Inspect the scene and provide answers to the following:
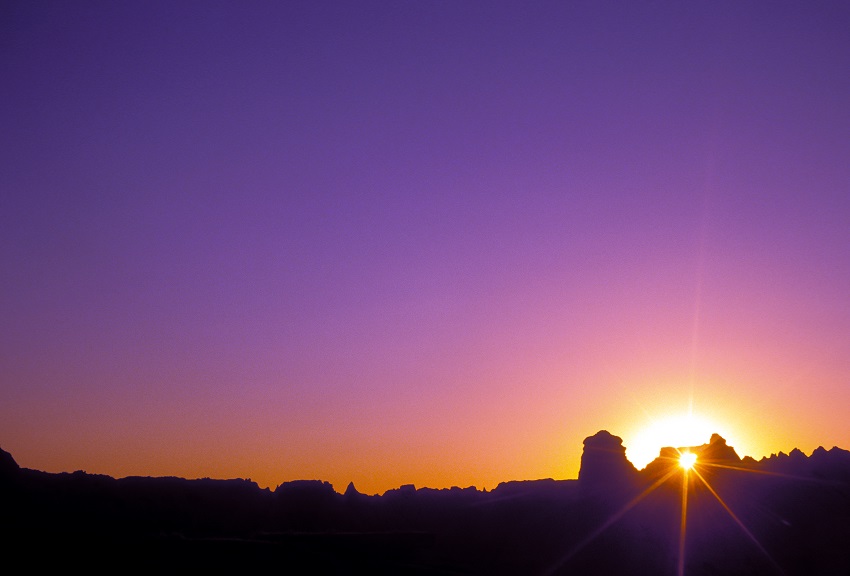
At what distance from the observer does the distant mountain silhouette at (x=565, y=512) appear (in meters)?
31.3

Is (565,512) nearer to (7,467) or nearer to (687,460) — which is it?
(687,460)

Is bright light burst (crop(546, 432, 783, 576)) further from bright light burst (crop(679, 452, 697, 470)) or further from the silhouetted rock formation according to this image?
the silhouetted rock formation

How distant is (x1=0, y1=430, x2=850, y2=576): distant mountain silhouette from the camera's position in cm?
3128

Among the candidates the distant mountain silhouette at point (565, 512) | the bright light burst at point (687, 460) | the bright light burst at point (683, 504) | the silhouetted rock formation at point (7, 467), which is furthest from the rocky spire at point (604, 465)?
the silhouetted rock formation at point (7, 467)

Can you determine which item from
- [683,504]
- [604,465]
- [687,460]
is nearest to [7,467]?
[604,465]

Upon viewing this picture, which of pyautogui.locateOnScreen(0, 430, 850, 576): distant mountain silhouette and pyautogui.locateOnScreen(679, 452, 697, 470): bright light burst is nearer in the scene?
pyautogui.locateOnScreen(0, 430, 850, 576): distant mountain silhouette

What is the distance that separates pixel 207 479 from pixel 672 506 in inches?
1022

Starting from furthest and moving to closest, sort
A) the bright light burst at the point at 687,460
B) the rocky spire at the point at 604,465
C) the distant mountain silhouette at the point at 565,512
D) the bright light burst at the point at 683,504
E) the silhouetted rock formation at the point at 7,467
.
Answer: the bright light burst at the point at 687,460, the rocky spire at the point at 604,465, the bright light burst at the point at 683,504, the distant mountain silhouette at the point at 565,512, the silhouetted rock formation at the point at 7,467

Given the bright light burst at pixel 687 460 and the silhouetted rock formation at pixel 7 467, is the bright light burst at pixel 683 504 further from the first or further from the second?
the silhouetted rock formation at pixel 7 467

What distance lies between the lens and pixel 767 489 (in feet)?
116

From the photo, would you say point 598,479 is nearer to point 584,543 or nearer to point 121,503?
point 584,543

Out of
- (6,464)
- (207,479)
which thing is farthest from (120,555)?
(207,479)

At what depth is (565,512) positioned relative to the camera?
1425 inches

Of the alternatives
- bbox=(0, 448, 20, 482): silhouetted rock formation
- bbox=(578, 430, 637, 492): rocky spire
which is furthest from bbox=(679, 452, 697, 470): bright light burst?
bbox=(0, 448, 20, 482): silhouetted rock formation
